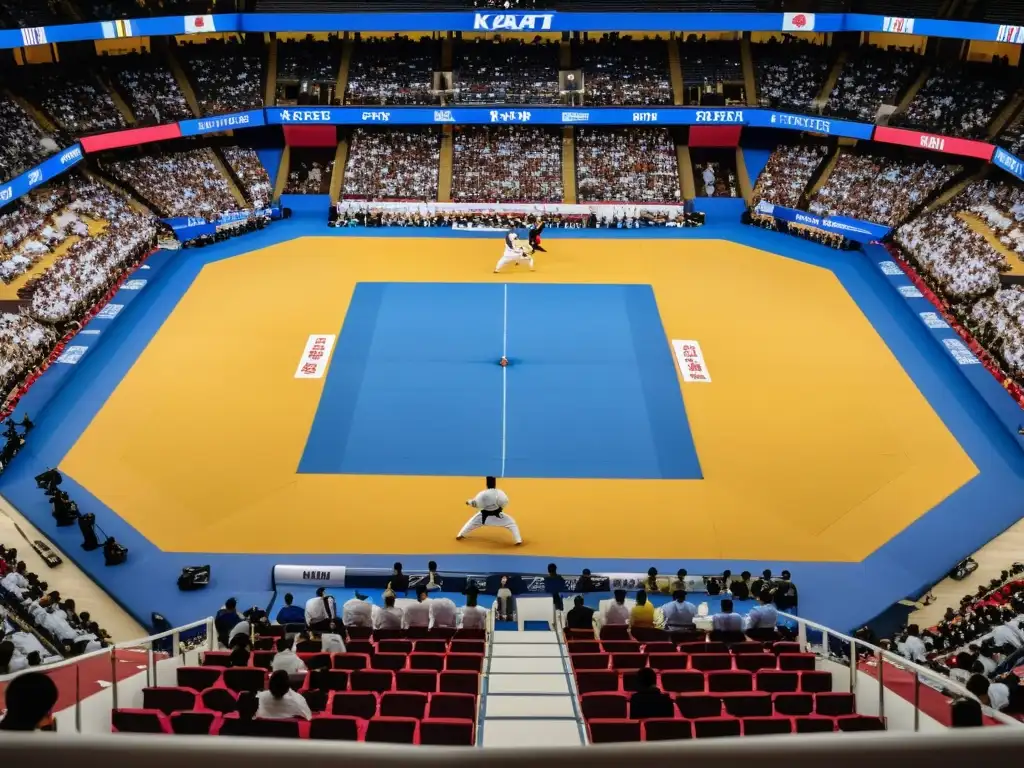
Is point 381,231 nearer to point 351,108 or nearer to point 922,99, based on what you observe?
point 351,108

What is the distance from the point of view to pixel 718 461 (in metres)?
27.1

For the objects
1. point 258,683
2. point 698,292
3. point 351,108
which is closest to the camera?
point 258,683

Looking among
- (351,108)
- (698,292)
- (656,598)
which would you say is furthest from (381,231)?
(656,598)

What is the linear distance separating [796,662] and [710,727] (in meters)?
6.50

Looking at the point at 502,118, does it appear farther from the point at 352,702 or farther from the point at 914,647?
the point at 352,702

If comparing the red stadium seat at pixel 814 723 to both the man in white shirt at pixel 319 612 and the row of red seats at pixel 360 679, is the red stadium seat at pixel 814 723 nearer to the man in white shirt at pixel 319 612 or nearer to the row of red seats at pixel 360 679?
the row of red seats at pixel 360 679

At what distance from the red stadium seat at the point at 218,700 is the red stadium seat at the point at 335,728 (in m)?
2.51

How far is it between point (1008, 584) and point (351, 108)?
124 feet

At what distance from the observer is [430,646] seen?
15.4 meters

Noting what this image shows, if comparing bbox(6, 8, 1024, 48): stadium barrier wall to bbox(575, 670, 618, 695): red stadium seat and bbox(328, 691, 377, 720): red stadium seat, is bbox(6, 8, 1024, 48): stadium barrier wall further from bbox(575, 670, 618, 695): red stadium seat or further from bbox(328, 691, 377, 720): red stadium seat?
bbox(328, 691, 377, 720): red stadium seat

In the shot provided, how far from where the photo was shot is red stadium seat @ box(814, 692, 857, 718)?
1174cm

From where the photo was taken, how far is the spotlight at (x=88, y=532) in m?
23.0

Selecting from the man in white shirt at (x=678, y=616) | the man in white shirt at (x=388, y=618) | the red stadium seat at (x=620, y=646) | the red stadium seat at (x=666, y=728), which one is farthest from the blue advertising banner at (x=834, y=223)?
the red stadium seat at (x=666, y=728)

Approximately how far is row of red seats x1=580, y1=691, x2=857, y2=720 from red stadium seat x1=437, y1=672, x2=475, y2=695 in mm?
1659
